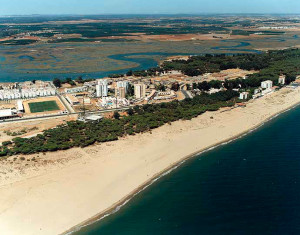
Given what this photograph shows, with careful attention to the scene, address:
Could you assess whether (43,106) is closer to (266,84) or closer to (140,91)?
(140,91)

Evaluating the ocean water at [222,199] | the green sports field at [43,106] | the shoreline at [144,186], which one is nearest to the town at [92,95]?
the green sports field at [43,106]

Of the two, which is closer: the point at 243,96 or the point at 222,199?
the point at 222,199

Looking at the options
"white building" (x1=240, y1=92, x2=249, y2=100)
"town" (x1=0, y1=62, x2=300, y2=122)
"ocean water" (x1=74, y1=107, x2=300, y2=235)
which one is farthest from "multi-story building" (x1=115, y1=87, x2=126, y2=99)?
"ocean water" (x1=74, y1=107, x2=300, y2=235)

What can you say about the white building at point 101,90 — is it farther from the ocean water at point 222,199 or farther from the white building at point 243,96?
the ocean water at point 222,199

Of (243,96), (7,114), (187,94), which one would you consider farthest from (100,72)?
(243,96)

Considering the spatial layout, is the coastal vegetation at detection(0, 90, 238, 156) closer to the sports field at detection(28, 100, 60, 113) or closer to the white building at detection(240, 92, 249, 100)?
the white building at detection(240, 92, 249, 100)

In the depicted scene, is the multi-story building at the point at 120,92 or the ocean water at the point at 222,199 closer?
the ocean water at the point at 222,199
